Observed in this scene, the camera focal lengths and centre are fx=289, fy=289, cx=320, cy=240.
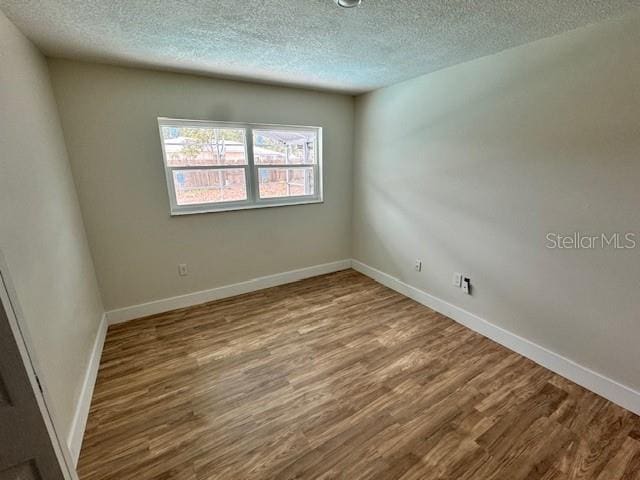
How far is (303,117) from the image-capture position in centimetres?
329

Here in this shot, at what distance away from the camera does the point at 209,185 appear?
3.01 metres

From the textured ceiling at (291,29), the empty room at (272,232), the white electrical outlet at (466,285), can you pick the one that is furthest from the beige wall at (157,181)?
the white electrical outlet at (466,285)

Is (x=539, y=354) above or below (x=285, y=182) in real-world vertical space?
below

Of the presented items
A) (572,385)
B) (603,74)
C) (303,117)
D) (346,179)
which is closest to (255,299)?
(346,179)

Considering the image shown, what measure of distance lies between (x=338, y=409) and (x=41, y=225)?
201 centimetres

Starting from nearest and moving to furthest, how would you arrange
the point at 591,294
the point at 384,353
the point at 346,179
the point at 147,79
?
the point at 591,294 < the point at 384,353 < the point at 147,79 < the point at 346,179

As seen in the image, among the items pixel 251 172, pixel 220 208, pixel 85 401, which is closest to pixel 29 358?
pixel 85 401

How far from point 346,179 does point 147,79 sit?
233cm

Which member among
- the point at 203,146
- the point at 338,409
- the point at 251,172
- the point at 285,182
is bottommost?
the point at 338,409

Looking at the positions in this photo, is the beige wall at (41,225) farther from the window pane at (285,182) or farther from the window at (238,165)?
the window pane at (285,182)

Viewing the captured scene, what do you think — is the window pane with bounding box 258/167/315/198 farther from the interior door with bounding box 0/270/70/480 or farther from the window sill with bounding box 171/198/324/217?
the interior door with bounding box 0/270/70/480

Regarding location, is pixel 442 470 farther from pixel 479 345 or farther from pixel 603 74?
pixel 603 74

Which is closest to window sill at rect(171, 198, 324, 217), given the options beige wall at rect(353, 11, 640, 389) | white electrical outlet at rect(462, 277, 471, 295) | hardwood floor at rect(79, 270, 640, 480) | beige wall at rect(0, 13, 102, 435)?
beige wall at rect(0, 13, 102, 435)

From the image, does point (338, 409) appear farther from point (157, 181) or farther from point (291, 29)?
point (157, 181)
